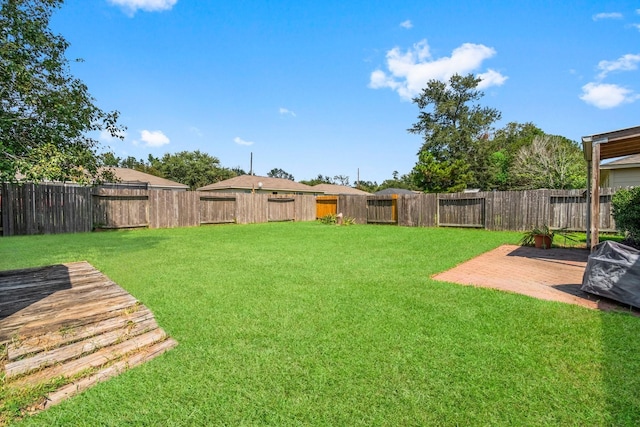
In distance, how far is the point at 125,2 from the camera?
9203 mm

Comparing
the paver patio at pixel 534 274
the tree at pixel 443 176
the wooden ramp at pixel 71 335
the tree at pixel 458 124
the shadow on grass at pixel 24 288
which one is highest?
the tree at pixel 458 124

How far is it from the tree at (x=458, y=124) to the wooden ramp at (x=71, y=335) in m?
29.0

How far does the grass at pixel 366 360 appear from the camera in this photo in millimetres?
1659

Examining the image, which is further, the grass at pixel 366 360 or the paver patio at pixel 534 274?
the paver patio at pixel 534 274

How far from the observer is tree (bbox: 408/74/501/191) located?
29.6 meters

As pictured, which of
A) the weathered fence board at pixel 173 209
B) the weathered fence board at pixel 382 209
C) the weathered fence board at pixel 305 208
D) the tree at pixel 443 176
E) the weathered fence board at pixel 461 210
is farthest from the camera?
the tree at pixel 443 176

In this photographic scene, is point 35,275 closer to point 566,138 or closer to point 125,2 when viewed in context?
point 125,2

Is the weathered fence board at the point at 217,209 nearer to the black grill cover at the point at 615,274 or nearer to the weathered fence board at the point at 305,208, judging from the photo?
the weathered fence board at the point at 305,208

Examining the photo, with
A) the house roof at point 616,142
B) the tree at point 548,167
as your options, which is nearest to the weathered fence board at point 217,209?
the house roof at point 616,142

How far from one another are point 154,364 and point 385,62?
1586 centimetres

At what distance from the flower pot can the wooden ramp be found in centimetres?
812

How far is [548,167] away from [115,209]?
88.1 ft

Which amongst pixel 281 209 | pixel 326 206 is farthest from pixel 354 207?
pixel 281 209

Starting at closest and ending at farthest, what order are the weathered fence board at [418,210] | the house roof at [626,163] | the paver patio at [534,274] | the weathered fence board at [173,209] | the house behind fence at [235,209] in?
1. the paver patio at [534,274]
2. the house behind fence at [235,209]
3. the house roof at [626,163]
4. the weathered fence board at [173,209]
5. the weathered fence board at [418,210]
